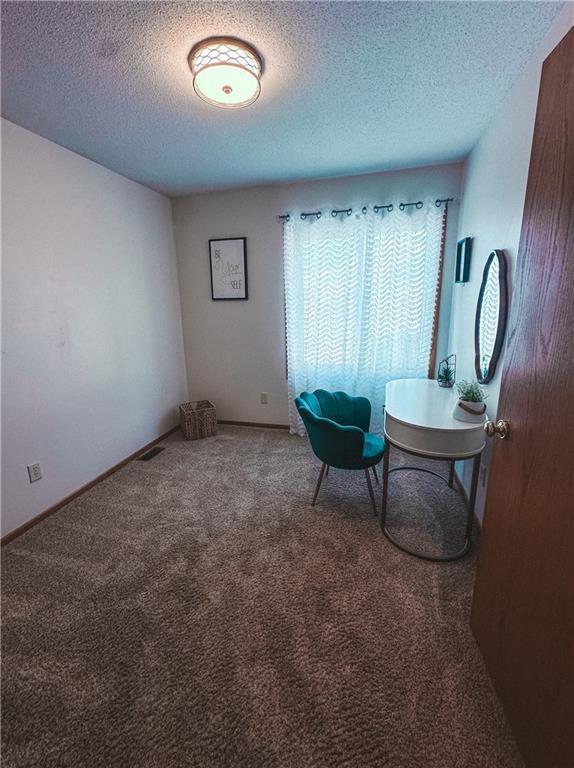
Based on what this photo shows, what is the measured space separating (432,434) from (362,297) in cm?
174

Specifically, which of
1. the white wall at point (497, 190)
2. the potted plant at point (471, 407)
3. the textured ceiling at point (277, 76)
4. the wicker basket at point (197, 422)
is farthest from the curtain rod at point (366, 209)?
the wicker basket at point (197, 422)

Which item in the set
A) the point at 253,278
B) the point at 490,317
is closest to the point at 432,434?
the point at 490,317

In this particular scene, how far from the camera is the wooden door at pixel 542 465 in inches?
31.6

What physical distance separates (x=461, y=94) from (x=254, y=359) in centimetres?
257

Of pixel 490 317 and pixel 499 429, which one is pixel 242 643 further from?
pixel 490 317

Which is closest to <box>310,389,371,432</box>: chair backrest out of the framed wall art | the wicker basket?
the wicker basket

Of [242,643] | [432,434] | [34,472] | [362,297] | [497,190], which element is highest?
[497,190]

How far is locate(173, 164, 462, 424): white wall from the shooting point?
2824mm

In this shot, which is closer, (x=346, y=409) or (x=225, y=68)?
(x=225, y=68)

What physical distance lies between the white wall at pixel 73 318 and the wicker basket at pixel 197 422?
0.93 ft

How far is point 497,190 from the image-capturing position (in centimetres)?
183

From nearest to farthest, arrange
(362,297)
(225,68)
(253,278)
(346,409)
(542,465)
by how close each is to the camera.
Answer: (542,465)
(225,68)
(346,409)
(362,297)
(253,278)

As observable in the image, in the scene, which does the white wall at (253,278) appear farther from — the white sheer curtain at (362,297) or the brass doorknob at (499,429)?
the brass doorknob at (499,429)

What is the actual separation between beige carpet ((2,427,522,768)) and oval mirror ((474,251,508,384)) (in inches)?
40.0
